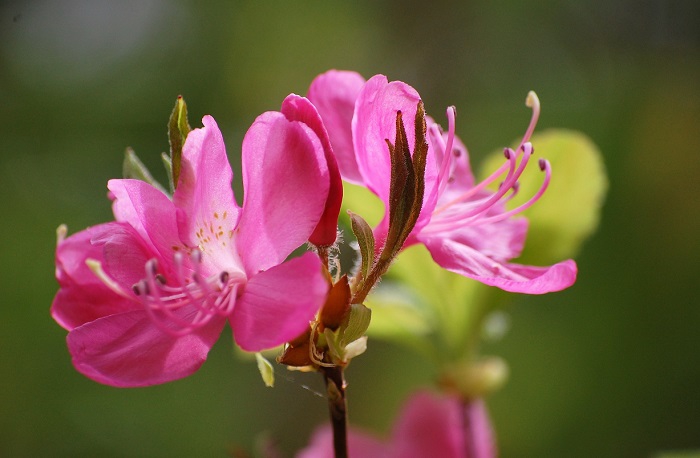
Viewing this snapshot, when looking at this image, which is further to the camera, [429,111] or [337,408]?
[429,111]

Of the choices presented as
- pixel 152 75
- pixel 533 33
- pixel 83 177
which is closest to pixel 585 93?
pixel 533 33

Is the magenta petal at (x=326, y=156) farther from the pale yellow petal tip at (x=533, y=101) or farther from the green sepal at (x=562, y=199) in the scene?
the green sepal at (x=562, y=199)

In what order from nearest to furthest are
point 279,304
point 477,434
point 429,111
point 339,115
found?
1. point 279,304
2. point 339,115
3. point 477,434
4. point 429,111

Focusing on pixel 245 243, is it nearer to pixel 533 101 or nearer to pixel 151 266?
pixel 151 266

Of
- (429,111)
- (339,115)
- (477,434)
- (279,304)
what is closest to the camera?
(279,304)

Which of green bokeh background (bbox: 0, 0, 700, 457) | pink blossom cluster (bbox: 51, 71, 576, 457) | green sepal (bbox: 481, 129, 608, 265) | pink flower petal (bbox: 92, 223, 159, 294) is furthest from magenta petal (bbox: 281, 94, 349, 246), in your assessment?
green bokeh background (bbox: 0, 0, 700, 457)

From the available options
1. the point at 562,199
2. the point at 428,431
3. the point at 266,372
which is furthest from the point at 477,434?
the point at 266,372

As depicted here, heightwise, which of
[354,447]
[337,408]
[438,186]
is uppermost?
[438,186]
